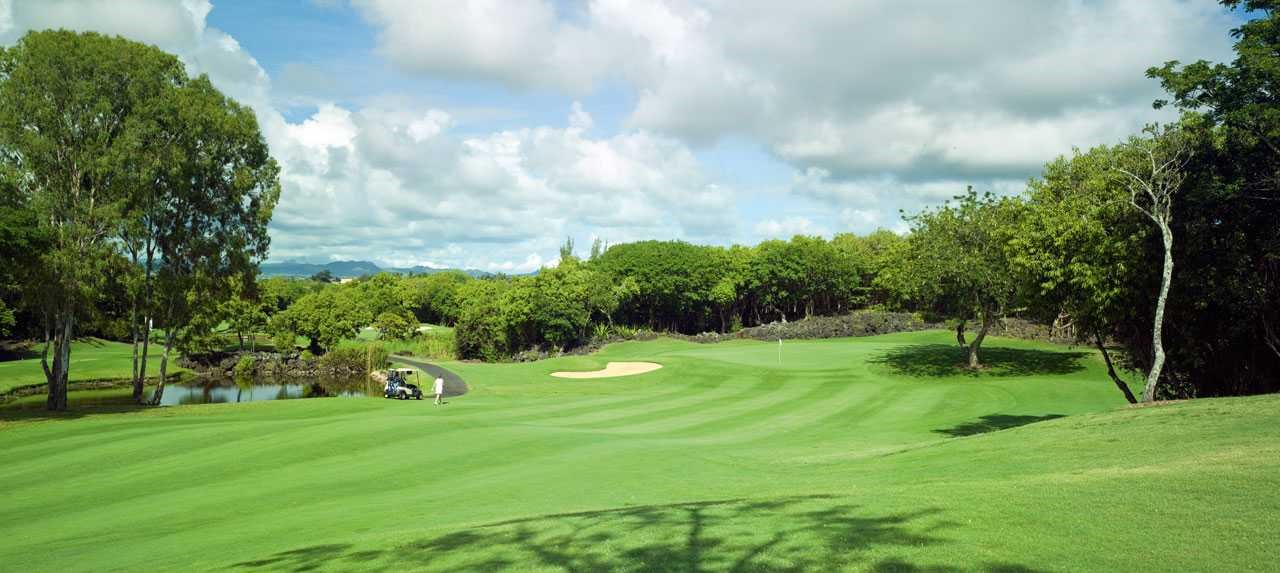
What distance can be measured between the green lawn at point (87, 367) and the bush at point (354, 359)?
13527 mm

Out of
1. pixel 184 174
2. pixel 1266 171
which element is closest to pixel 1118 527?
pixel 1266 171

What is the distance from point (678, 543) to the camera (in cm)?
755

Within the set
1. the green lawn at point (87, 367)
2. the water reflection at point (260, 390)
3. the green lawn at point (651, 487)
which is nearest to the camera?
the green lawn at point (651, 487)

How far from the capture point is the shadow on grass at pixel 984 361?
38.2 m

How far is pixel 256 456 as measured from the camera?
57.8 feet

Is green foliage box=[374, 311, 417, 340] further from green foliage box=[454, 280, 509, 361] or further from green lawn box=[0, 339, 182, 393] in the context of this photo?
green lawn box=[0, 339, 182, 393]

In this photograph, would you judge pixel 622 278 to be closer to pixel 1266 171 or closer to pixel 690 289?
pixel 690 289

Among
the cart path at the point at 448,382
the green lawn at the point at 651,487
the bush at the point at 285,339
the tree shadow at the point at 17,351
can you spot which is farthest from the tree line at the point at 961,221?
the tree shadow at the point at 17,351

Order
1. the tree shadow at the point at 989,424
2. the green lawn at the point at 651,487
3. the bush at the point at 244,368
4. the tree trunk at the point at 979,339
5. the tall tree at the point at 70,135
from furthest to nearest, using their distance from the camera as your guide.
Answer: the bush at the point at 244,368
the tree trunk at the point at 979,339
the tall tree at the point at 70,135
the tree shadow at the point at 989,424
the green lawn at the point at 651,487

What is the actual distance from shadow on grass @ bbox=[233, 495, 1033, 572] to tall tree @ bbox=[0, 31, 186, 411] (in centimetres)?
2696

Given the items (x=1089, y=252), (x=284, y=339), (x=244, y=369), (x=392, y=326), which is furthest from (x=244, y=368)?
(x=1089, y=252)

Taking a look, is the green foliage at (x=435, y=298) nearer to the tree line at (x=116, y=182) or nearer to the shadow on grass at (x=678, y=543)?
the tree line at (x=116, y=182)

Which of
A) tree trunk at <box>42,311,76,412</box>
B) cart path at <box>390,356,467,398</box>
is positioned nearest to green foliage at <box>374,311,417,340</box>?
cart path at <box>390,356,467,398</box>

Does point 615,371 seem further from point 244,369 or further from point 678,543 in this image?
point 244,369
